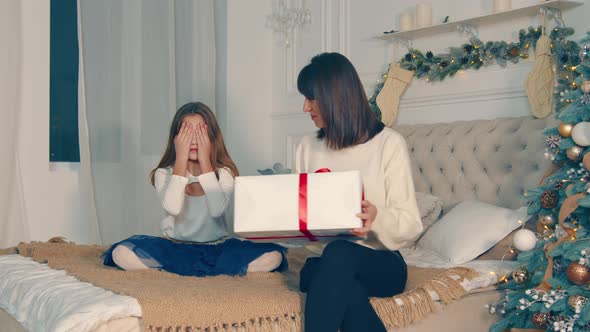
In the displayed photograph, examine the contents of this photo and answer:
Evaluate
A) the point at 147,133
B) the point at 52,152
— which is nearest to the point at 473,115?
the point at 147,133

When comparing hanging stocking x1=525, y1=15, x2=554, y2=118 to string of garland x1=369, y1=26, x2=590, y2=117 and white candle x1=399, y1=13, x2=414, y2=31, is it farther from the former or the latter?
white candle x1=399, y1=13, x2=414, y2=31

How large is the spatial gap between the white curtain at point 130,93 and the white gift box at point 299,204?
2.40 meters

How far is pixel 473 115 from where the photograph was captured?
360 cm

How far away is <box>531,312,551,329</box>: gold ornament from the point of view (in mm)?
2191

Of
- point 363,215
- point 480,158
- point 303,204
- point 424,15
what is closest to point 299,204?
point 303,204

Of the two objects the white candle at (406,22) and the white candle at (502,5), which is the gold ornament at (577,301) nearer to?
the white candle at (502,5)

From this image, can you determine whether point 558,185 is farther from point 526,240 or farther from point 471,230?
point 471,230

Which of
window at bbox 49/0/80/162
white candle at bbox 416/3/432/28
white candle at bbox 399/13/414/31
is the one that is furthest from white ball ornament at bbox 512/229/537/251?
window at bbox 49/0/80/162

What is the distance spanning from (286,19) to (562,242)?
3167 millimetres

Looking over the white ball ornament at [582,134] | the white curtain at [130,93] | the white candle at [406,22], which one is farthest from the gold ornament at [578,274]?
the white curtain at [130,93]

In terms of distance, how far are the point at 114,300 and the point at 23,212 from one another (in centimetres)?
245

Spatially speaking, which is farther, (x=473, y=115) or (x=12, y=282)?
(x=473, y=115)

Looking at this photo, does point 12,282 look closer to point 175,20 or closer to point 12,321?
point 12,321

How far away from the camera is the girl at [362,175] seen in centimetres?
205
